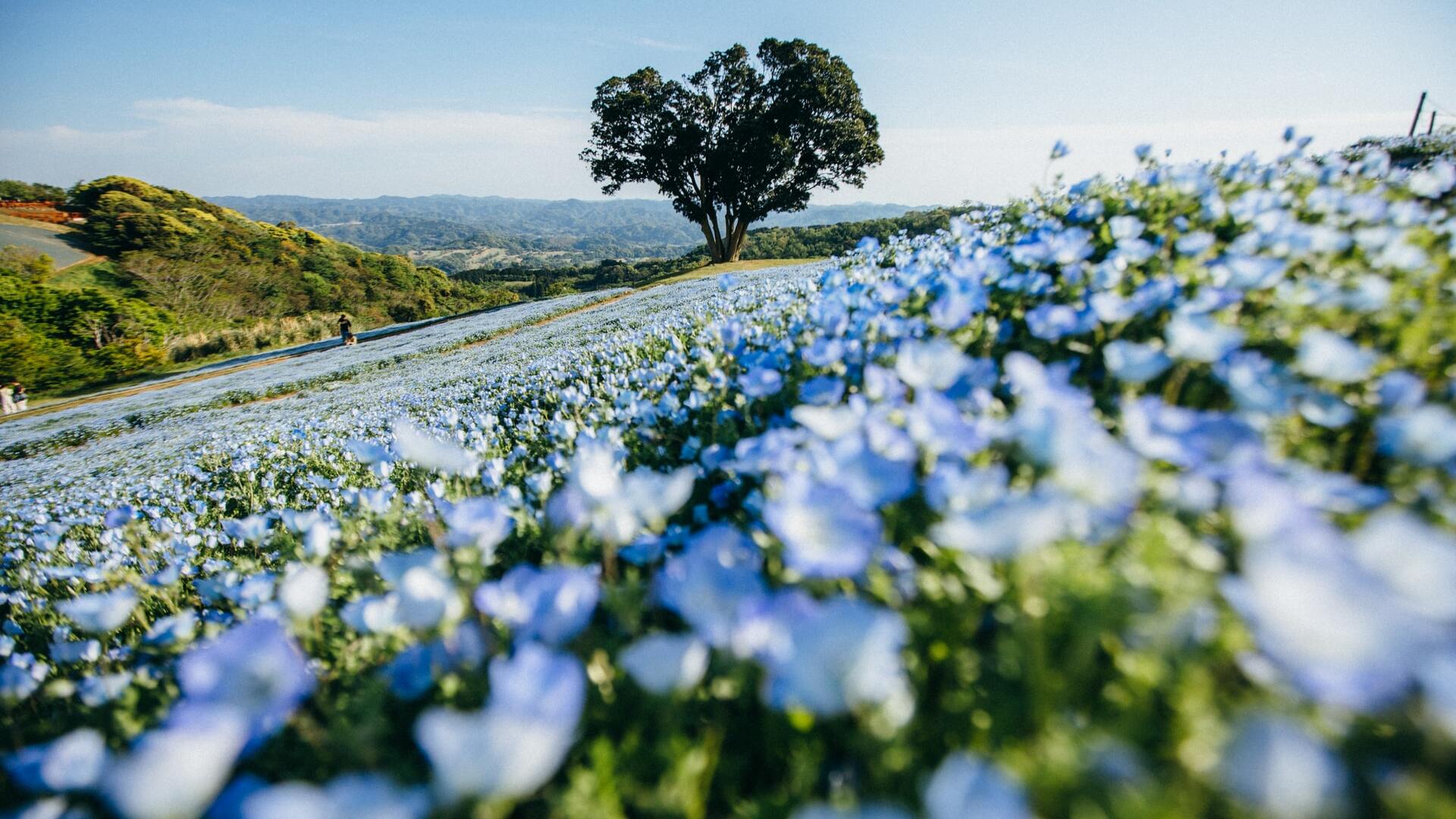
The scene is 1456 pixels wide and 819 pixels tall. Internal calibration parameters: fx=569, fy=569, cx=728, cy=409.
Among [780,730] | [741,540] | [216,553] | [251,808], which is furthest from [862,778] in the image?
[216,553]

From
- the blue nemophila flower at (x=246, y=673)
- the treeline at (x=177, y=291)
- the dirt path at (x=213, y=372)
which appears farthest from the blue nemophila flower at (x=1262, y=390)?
the treeline at (x=177, y=291)

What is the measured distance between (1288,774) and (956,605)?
2.12 feet

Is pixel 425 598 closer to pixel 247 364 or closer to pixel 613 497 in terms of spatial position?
pixel 613 497

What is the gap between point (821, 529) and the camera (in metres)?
1.23

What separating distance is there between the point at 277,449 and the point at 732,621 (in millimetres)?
8945

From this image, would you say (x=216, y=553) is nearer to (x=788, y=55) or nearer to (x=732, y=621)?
(x=732, y=621)

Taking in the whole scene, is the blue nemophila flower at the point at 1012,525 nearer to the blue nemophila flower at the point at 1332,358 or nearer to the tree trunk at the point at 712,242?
the blue nemophila flower at the point at 1332,358

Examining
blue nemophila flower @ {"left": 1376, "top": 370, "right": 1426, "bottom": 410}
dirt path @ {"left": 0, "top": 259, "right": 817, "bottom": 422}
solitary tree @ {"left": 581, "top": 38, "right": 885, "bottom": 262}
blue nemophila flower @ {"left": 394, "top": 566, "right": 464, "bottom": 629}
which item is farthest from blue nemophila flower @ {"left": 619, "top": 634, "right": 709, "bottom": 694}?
solitary tree @ {"left": 581, "top": 38, "right": 885, "bottom": 262}

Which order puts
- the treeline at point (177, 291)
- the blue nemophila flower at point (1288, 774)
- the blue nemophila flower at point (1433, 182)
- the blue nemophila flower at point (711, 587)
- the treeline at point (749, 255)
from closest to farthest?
the blue nemophila flower at point (1288, 774) < the blue nemophila flower at point (711, 587) < the blue nemophila flower at point (1433, 182) < the treeline at point (177, 291) < the treeline at point (749, 255)

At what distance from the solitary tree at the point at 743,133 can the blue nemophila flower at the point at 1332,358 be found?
39.1 m

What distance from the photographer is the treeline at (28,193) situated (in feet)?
211

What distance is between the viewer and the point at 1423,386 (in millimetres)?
1396

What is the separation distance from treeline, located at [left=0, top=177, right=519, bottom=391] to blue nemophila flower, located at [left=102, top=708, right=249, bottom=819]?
162 feet

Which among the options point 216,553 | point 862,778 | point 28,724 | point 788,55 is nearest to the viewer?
point 862,778
